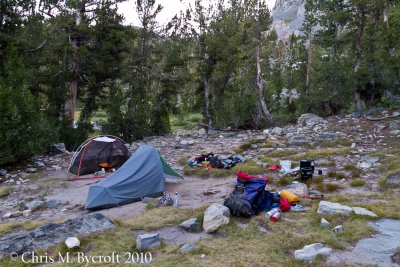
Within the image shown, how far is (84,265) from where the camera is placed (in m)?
5.79

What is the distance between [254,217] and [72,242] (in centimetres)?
362

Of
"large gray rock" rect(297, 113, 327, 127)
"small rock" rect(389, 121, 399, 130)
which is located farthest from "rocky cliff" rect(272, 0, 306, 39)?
"small rock" rect(389, 121, 399, 130)

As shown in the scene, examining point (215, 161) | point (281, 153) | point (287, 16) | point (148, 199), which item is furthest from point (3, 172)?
point (287, 16)

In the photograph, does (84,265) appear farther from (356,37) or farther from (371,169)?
(356,37)

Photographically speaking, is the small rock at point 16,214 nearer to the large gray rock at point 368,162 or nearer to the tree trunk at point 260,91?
the large gray rock at point 368,162

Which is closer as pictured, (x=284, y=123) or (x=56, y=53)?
(x=56, y=53)

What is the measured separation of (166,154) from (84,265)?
11138 mm

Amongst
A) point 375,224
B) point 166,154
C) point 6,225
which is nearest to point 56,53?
point 166,154

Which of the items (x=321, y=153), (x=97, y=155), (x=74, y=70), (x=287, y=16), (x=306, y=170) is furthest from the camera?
(x=287, y=16)

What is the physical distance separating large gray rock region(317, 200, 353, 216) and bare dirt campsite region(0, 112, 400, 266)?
39 millimetres

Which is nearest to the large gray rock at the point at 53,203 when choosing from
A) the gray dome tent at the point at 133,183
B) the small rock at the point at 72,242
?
the gray dome tent at the point at 133,183

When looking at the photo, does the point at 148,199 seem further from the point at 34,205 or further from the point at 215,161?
the point at 215,161

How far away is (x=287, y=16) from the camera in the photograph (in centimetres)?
13738

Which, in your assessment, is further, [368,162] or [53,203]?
[368,162]
